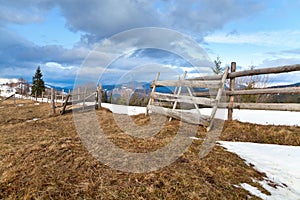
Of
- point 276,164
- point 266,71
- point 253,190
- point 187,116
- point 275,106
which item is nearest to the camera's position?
point 253,190

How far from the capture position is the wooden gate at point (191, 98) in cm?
641

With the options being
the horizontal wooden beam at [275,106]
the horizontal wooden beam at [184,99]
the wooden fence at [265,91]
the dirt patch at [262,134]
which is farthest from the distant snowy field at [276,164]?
the horizontal wooden beam at [184,99]

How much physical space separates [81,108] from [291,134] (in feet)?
40.4

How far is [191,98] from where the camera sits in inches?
282

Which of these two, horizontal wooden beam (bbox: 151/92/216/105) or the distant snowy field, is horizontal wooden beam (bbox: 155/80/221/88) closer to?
horizontal wooden beam (bbox: 151/92/216/105)

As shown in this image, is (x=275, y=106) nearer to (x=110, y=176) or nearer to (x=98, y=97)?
(x=110, y=176)

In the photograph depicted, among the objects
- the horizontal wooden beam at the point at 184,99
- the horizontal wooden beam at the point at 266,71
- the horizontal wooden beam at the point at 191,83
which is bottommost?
the horizontal wooden beam at the point at 184,99

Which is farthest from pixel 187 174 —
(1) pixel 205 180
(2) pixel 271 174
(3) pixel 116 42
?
(3) pixel 116 42

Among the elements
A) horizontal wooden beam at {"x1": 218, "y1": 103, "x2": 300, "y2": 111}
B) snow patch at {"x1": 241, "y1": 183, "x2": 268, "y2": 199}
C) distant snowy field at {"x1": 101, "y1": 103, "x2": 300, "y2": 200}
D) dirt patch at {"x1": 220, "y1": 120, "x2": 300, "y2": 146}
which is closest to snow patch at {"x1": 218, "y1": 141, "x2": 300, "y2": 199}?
distant snowy field at {"x1": 101, "y1": 103, "x2": 300, "y2": 200}

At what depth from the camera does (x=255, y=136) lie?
6.05 meters

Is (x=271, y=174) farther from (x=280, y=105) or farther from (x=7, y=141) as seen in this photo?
(x=7, y=141)

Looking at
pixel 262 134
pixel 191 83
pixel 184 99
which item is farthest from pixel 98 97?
pixel 262 134

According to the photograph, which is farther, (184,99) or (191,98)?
(184,99)

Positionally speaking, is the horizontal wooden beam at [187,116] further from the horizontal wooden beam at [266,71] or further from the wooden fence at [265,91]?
the horizontal wooden beam at [266,71]
